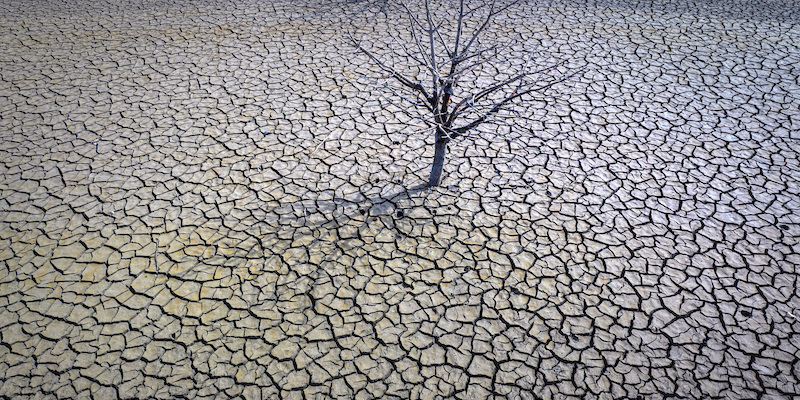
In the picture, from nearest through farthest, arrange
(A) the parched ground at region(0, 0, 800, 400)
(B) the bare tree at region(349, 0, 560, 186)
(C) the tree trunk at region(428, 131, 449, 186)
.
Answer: (A) the parched ground at region(0, 0, 800, 400) → (C) the tree trunk at region(428, 131, 449, 186) → (B) the bare tree at region(349, 0, 560, 186)

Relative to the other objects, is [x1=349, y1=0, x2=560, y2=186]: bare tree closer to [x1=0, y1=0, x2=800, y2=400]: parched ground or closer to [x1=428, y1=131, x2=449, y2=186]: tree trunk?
[x1=428, y1=131, x2=449, y2=186]: tree trunk

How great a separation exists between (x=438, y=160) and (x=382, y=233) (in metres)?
0.71

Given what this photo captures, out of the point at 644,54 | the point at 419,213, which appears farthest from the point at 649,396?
the point at 644,54

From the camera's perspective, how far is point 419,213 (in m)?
3.54

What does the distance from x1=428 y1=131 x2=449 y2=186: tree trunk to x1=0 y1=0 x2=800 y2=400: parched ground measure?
0.38ft

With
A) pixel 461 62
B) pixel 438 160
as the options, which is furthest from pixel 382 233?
pixel 461 62

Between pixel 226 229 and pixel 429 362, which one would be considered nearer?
pixel 429 362

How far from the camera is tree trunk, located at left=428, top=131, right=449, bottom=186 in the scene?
3.57m

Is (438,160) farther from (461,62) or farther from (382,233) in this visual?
(461,62)

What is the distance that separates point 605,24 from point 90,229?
607 cm

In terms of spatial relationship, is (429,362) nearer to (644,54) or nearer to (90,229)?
(90,229)

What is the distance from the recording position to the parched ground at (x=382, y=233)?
262cm

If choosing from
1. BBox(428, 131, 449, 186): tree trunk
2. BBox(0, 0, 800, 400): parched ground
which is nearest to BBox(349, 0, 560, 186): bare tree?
BBox(428, 131, 449, 186): tree trunk

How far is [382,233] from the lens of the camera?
339 cm
